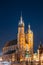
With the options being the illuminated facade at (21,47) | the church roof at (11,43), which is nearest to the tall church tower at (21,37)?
the illuminated facade at (21,47)

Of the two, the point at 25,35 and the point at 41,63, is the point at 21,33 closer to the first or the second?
the point at 25,35

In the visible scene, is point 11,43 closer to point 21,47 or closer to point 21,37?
point 21,37

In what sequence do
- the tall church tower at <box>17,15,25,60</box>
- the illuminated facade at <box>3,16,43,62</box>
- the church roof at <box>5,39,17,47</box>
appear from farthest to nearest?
the church roof at <box>5,39,17,47</box>
the tall church tower at <box>17,15,25,60</box>
the illuminated facade at <box>3,16,43,62</box>

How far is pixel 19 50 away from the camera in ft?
44.7

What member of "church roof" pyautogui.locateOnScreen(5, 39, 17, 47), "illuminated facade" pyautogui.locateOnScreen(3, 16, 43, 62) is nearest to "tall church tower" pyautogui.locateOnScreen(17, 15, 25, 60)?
"illuminated facade" pyautogui.locateOnScreen(3, 16, 43, 62)

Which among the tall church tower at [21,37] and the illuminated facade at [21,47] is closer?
the illuminated facade at [21,47]

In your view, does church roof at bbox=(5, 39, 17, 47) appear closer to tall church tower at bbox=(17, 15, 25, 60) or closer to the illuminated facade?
the illuminated facade

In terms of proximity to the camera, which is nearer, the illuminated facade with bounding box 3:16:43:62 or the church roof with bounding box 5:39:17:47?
the illuminated facade with bounding box 3:16:43:62

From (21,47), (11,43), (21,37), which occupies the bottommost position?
(21,47)

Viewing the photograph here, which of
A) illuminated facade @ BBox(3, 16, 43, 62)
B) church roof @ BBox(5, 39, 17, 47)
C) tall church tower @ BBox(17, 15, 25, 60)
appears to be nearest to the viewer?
illuminated facade @ BBox(3, 16, 43, 62)

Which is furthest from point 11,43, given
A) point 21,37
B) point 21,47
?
point 21,47

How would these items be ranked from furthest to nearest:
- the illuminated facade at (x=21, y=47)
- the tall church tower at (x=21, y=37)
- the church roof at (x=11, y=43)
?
the church roof at (x=11, y=43), the tall church tower at (x=21, y=37), the illuminated facade at (x=21, y=47)

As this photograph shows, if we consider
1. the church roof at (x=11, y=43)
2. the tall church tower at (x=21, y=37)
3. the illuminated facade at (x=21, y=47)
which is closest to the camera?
the illuminated facade at (x=21, y=47)

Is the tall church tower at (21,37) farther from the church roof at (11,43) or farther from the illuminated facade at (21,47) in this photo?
the church roof at (11,43)
